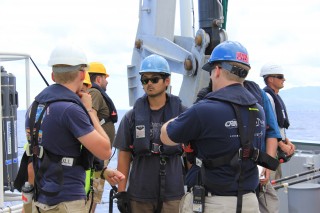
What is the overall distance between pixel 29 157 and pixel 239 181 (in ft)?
4.75

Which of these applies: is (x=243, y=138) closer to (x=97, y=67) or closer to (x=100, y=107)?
(x=100, y=107)

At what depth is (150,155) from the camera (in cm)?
388

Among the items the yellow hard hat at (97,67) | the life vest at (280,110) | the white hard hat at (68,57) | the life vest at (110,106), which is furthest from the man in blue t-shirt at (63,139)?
the yellow hard hat at (97,67)

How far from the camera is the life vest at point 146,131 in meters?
3.85

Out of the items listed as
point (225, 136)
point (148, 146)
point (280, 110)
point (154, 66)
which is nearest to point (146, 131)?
point (148, 146)

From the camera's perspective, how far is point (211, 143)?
9.62ft

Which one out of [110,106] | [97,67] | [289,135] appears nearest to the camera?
[110,106]

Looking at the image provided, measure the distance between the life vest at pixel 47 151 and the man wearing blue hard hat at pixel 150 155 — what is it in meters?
0.77

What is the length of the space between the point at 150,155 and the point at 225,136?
112 cm

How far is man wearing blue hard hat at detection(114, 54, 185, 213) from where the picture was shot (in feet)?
12.6

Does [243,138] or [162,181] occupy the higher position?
[243,138]

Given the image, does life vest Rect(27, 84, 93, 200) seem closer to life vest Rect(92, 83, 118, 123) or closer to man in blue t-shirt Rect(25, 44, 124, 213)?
man in blue t-shirt Rect(25, 44, 124, 213)

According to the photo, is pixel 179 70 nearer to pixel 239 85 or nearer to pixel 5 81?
pixel 5 81

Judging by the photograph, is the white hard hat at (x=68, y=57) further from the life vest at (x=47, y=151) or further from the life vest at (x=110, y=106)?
the life vest at (x=110, y=106)
